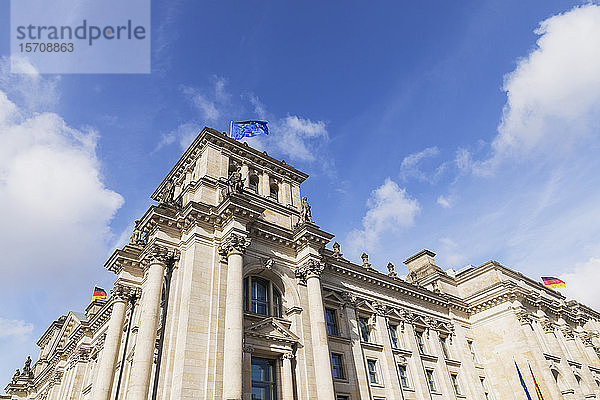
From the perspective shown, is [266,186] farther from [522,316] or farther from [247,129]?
[522,316]

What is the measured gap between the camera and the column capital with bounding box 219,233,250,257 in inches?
925

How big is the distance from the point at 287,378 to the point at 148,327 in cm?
844

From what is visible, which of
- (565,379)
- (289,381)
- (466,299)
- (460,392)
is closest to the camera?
(289,381)

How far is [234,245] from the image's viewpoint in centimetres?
2347

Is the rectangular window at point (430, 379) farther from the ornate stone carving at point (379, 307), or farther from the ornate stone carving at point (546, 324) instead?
the ornate stone carving at point (546, 324)

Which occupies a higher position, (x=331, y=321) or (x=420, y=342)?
(x=331, y=321)

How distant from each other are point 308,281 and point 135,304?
1288 cm

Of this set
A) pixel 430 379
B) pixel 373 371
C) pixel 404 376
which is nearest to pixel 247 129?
pixel 373 371

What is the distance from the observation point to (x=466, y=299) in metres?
43.2

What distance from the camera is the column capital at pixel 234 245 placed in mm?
23484

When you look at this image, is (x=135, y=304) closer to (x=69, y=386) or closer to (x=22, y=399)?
(x=69, y=386)

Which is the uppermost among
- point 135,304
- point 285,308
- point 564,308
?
point 564,308

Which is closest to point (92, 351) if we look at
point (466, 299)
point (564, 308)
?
point (466, 299)

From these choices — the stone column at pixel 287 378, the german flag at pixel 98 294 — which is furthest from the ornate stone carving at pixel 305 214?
the german flag at pixel 98 294
